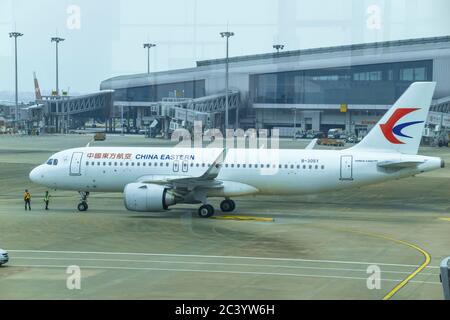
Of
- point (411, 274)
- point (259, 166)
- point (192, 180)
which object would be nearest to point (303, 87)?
point (259, 166)


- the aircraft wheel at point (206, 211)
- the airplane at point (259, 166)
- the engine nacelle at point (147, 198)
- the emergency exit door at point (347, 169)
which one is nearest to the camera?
the engine nacelle at point (147, 198)

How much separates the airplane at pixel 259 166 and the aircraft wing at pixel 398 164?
6cm

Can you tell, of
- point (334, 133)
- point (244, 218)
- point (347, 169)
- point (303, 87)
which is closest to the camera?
point (244, 218)

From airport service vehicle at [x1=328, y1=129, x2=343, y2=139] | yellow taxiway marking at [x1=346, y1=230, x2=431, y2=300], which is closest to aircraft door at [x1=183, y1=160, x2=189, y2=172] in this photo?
yellow taxiway marking at [x1=346, y1=230, x2=431, y2=300]

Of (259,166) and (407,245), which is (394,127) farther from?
(407,245)

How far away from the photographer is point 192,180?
41.8 m

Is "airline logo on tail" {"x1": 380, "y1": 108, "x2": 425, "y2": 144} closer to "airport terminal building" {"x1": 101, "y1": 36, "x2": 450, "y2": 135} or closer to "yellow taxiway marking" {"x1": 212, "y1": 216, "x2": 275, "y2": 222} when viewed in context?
"yellow taxiway marking" {"x1": 212, "y1": 216, "x2": 275, "y2": 222}

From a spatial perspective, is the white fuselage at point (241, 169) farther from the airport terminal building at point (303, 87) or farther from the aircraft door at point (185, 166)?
the airport terminal building at point (303, 87)

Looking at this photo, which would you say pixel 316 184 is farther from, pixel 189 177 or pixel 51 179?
pixel 51 179

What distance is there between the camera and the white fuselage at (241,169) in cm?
4331

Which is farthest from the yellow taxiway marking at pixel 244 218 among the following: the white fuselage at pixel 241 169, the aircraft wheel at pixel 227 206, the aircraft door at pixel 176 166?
Result: the aircraft door at pixel 176 166

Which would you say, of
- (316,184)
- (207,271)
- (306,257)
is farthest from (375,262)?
(316,184)

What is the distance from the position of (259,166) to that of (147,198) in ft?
23.8
